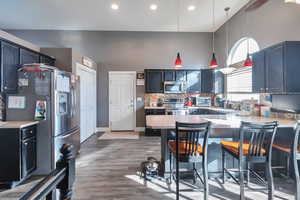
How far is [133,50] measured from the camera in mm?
6688

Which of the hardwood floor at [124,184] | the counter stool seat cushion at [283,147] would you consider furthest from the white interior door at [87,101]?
the counter stool seat cushion at [283,147]

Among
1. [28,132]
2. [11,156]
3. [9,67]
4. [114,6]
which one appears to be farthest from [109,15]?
[11,156]

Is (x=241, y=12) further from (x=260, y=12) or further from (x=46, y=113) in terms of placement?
(x=46, y=113)

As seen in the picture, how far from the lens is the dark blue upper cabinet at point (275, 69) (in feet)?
9.11

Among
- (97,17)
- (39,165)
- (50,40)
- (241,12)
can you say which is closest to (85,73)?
(97,17)

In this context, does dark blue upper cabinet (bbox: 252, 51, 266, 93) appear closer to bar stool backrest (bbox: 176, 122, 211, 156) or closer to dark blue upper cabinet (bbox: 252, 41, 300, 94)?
dark blue upper cabinet (bbox: 252, 41, 300, 94)

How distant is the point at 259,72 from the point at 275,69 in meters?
0.41

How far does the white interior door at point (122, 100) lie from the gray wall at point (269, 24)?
146 inches

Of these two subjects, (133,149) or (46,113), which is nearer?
(46,113)

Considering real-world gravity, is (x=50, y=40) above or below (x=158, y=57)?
above

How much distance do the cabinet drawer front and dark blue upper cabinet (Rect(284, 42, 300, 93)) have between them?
3.99 metres

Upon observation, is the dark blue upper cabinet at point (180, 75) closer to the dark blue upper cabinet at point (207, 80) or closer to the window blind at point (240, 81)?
the dark blue upper cabinet at point (207, 80)

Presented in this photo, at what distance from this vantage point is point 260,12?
415cm

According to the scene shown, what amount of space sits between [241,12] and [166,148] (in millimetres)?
4417
